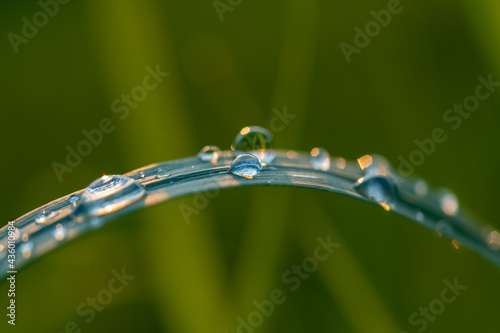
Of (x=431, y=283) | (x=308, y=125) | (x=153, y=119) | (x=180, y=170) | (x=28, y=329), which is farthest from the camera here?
(x=308, y=125)

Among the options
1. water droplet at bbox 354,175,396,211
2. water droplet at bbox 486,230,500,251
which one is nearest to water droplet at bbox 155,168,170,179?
water droplet at bbox 354,175,396,211

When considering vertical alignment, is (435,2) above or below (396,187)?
above

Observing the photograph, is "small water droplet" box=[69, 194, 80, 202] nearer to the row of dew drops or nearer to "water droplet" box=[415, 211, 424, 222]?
the row of dew drops

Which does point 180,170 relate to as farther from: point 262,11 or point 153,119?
point 262,11

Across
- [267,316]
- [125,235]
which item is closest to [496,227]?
[267,316]

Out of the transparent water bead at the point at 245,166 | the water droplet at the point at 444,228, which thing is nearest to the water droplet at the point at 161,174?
the transparent water bead at the point at 245,166

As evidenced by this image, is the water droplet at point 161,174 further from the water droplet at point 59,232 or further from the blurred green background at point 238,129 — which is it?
the blurred green background at point 238,129

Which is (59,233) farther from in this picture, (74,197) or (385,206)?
(385,206)
